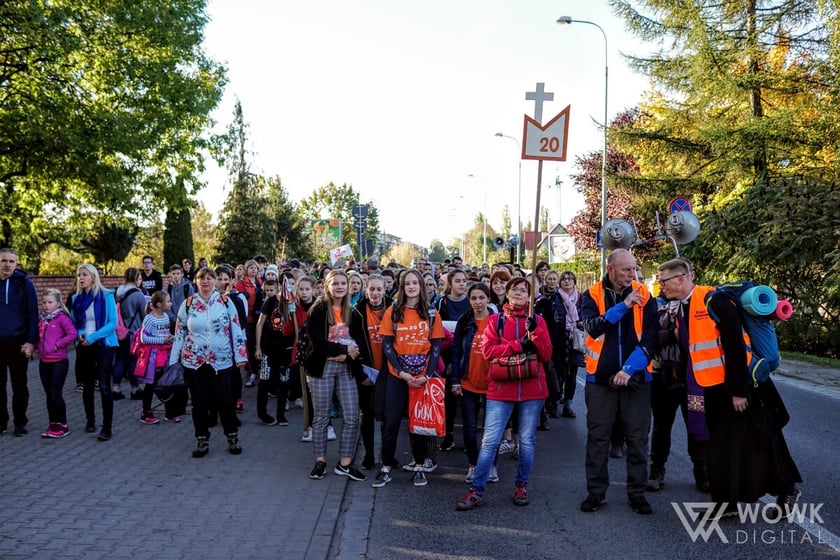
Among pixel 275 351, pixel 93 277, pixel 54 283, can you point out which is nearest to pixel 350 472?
pixel 275 351

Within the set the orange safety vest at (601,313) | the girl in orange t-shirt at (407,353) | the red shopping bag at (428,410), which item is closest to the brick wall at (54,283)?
the girl in orange t-shirt at (407,353)

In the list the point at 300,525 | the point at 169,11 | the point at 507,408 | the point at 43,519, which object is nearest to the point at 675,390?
the point at 507,408

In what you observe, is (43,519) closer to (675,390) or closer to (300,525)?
(300,525)

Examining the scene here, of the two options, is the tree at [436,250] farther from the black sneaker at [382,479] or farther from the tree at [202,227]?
the black sneaker at [382,479]

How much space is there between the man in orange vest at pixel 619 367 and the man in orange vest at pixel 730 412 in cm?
33

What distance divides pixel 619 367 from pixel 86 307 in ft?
19.5

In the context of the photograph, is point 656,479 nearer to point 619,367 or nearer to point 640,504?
point 640,504

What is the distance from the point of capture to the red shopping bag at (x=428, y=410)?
6391 mm

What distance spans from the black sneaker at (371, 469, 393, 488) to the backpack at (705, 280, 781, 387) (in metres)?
3.08

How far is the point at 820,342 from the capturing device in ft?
56.3

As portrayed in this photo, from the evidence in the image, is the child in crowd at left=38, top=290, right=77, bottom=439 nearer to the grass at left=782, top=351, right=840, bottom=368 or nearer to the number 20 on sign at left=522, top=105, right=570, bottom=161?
the number 20 on sign at left=522, top=105, right=570, bottom=161

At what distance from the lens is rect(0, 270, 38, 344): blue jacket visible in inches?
316

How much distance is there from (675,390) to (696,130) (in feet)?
54.0

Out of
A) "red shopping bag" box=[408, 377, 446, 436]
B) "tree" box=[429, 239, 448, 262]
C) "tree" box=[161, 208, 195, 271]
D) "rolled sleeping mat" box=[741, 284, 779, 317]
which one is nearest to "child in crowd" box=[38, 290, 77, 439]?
"red shopping bag" box=[408, 377, 446, 436]
